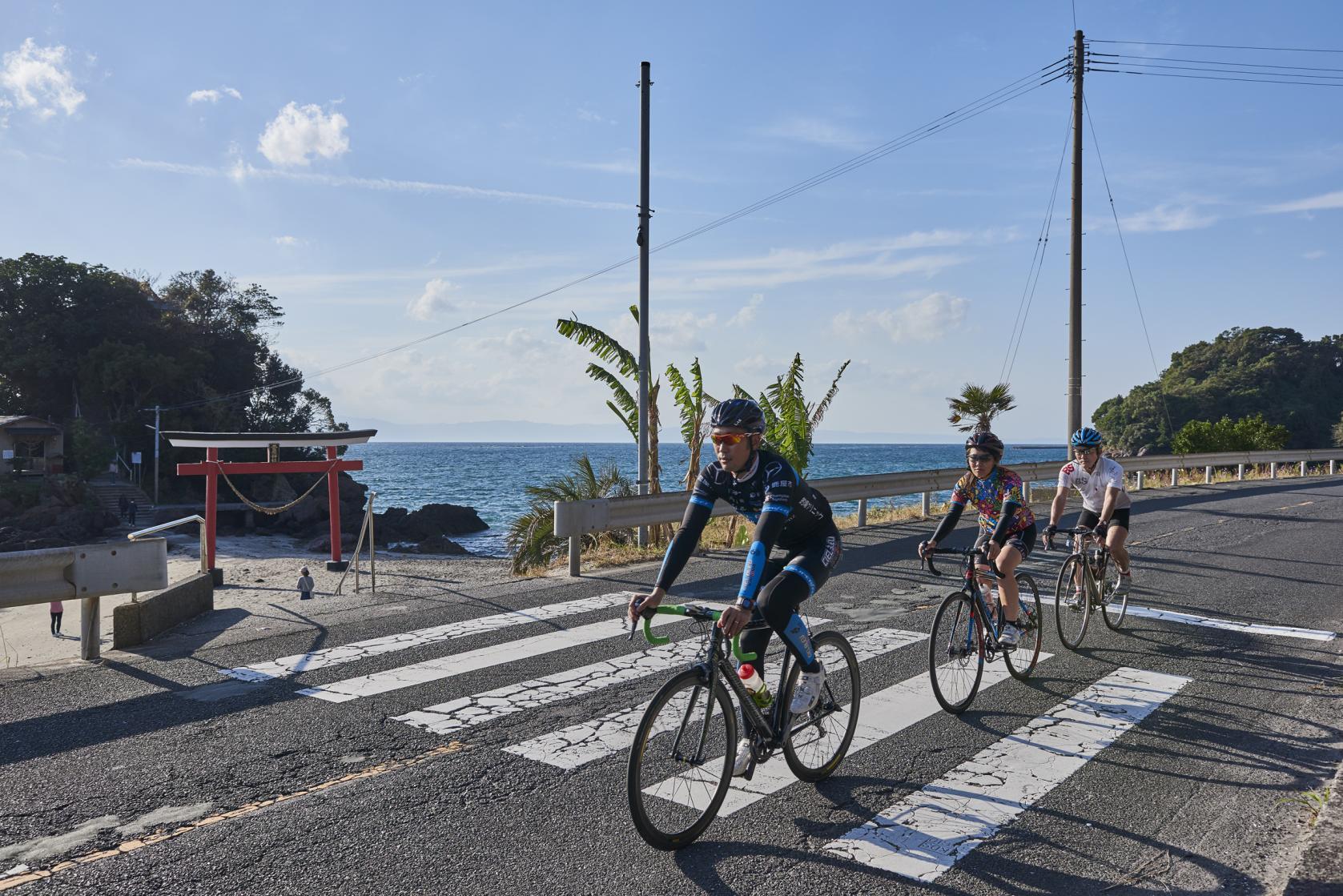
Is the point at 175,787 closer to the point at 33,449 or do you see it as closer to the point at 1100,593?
the point at 1100,593

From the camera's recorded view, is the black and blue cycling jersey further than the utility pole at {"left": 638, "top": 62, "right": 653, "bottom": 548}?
No

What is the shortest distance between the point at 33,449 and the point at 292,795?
70275mm

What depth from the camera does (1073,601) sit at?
27.2ft

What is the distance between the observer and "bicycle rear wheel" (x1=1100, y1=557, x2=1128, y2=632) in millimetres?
8789

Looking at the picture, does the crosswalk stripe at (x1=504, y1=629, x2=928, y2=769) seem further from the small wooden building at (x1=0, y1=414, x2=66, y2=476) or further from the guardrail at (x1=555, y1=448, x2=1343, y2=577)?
the small wooden building at (x1=0, y1=414, x2=66, y2=476)

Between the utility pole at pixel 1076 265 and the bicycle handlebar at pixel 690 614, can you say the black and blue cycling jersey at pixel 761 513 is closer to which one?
the bicycle handlebar at pixel 690 614

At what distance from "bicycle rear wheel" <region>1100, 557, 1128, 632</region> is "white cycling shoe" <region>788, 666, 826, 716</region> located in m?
5.12

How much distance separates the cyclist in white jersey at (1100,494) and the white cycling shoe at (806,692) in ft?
15.3

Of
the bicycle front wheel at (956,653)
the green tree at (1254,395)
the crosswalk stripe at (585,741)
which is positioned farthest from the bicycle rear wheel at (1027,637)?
the green tree at (1254,395)

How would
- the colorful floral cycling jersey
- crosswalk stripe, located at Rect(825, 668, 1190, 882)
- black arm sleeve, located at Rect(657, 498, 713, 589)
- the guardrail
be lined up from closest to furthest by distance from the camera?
1. crosswalk stripe, located at Rect(825, 668, 1190, 882)
2. black arm sleeve, located at Rect(657, 498, 713, 589)
3. the colorful floral cycling jersey
4. the guardrail

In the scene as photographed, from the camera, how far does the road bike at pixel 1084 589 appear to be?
26.8ft

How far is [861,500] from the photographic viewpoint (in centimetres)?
1744

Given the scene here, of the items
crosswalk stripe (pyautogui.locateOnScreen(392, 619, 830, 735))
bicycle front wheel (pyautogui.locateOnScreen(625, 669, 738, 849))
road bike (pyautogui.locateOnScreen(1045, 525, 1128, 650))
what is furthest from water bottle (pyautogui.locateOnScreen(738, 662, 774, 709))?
road bike (pyautogui.locateOnScreen(1045, 525, 1128, 650))

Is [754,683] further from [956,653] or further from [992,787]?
[956,653]
